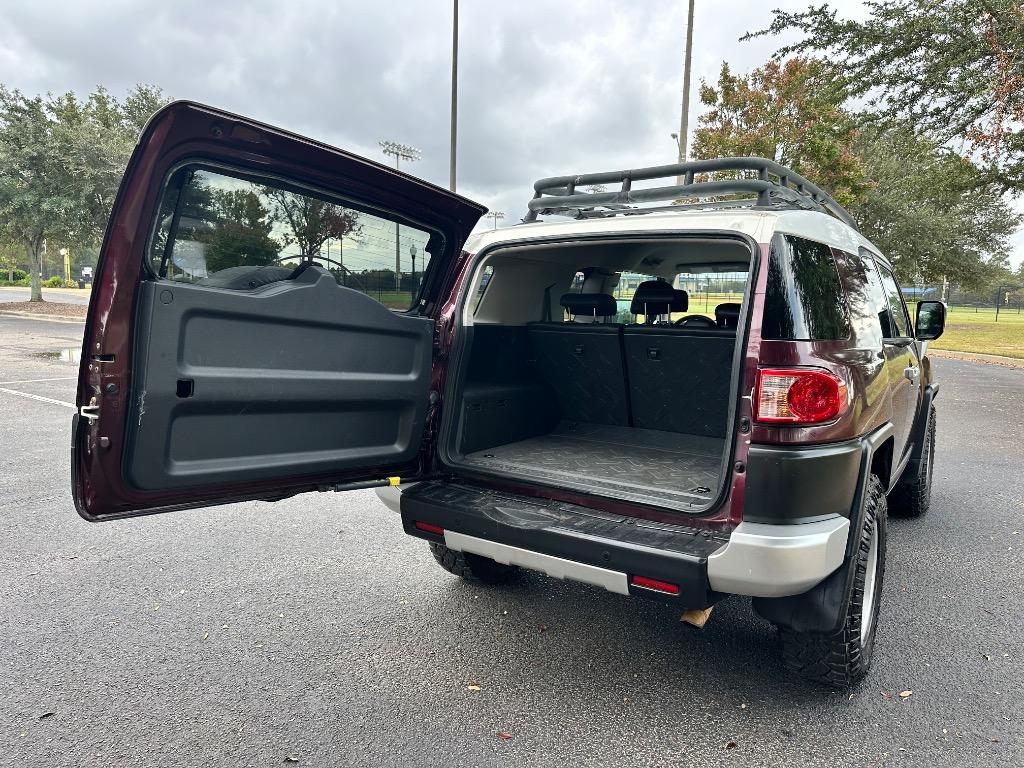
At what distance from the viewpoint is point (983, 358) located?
1762cm

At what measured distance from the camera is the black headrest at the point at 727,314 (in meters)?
3.81

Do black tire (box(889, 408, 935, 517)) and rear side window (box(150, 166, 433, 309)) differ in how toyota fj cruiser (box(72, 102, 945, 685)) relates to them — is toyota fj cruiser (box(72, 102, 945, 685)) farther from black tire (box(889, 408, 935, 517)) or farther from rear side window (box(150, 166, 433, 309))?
black tire (box(889, 408, 935, 517))

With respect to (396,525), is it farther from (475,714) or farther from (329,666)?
(475,714)

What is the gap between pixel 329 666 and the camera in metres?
2.71

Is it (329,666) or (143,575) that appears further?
(143,575)

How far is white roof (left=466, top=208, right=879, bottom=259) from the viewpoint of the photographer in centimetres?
245

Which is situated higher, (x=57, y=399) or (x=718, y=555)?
(x=718, y=555)

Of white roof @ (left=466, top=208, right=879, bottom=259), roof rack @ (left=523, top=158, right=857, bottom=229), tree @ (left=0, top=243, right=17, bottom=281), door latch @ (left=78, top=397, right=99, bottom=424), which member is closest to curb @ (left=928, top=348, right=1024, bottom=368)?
roof rack @ (left=523, top=158, right=857, bottom=229)

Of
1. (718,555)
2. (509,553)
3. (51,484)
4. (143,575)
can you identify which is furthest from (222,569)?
(718,555)

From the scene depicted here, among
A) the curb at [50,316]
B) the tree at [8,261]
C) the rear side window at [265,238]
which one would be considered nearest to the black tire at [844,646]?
the rear side window at [265,238]

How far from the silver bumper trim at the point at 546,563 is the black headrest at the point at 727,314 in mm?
1999

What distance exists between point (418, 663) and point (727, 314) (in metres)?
2.50

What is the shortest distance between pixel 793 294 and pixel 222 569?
3152mm

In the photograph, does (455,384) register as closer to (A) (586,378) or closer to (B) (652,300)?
(A) (586,378)
